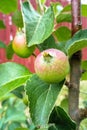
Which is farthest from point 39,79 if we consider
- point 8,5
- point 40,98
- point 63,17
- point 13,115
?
point 13,115

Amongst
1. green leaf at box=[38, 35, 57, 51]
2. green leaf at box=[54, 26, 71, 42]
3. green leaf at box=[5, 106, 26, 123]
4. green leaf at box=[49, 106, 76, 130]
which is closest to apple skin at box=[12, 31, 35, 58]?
green leaf at box=[38, 35, 57, 51]

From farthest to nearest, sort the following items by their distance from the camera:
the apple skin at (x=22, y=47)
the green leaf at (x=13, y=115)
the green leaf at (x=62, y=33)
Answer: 1. the green leaf at (x=13, y=115)
2. the green leaf at (x=62, y=33)
3. the apple skin at (x=22, y=47)

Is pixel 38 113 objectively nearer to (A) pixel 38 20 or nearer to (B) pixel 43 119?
(B) pixel 43 119

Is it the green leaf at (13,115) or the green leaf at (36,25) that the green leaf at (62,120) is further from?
the green leaf at (13,115)

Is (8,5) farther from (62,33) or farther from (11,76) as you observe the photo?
(11,76)

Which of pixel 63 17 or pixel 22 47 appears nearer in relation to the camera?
pixel 22 47

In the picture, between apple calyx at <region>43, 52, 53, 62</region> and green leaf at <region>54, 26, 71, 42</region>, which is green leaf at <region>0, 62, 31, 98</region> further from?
green leaf at <region>54, 26, 71, 42</region>

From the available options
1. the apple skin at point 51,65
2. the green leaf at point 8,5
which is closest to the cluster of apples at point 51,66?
the apple skin at point 51,65
